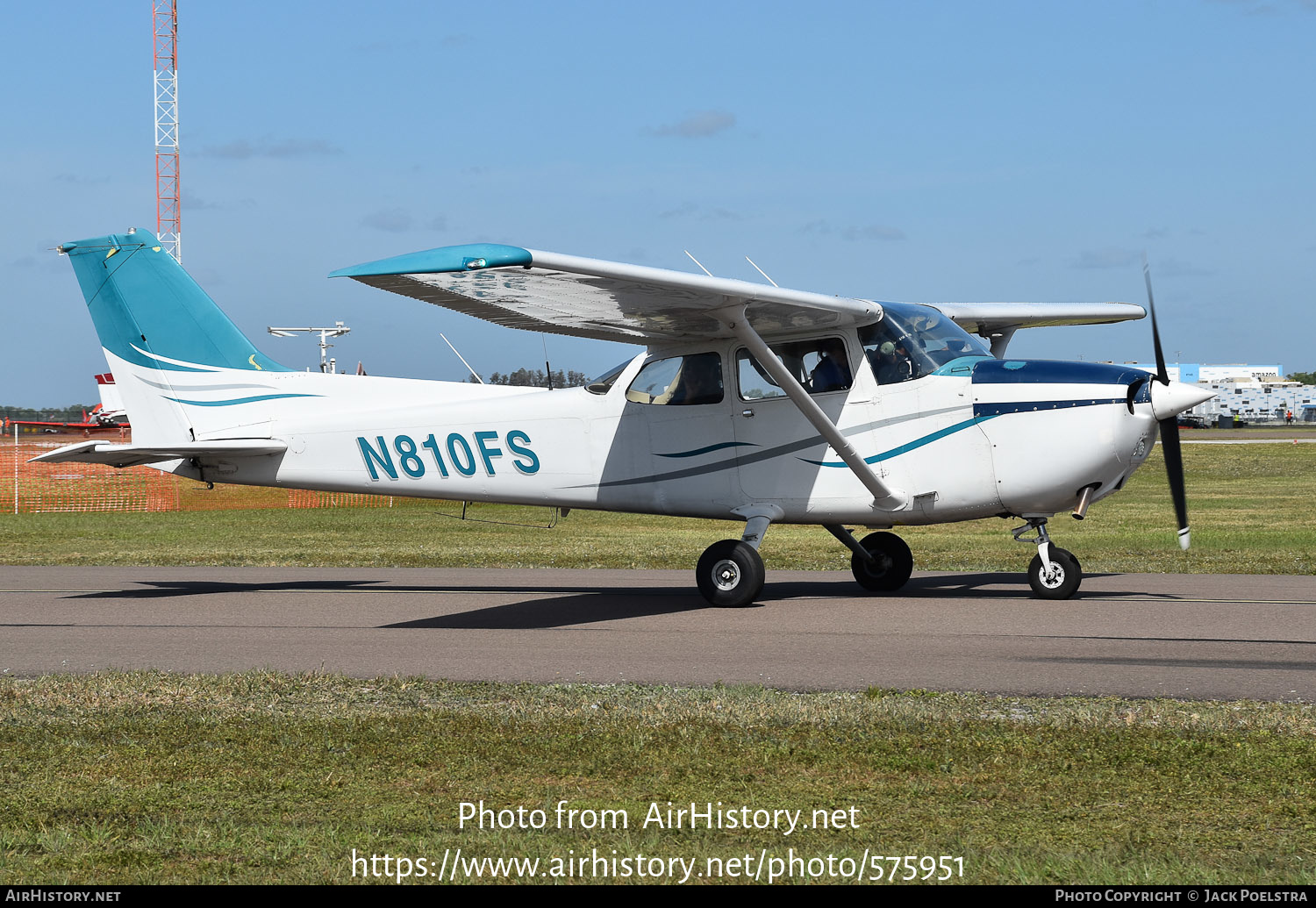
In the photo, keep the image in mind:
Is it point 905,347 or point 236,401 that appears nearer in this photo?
point 905,347

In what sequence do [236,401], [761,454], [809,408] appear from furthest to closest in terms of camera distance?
[236,401]
[761,454]
[809,408]

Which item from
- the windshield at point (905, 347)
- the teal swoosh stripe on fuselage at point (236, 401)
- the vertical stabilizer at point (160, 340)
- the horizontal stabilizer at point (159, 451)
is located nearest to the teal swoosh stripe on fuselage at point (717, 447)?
the windshield at point (905, 347)

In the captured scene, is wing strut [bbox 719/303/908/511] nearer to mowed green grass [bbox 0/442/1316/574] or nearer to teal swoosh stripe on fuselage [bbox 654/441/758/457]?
teal swoosh stripe on fuselage [bbox 654/441/758/457]

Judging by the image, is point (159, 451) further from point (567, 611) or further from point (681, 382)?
point (681, 382)

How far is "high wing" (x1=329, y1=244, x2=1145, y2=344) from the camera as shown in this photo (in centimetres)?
881

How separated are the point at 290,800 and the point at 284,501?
105ft

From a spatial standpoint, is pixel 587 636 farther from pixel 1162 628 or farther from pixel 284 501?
pixel 284 501

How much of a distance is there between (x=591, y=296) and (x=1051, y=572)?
4.88 meters

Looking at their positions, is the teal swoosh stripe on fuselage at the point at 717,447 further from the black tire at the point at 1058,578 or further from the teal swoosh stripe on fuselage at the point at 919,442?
the black tire at the point at 1058,578

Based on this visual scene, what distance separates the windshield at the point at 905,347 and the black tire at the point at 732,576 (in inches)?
79.6

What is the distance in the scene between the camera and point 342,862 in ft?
14.0

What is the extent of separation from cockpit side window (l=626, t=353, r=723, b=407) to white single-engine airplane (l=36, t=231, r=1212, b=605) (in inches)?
0.7

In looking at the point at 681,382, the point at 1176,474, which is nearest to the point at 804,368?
the point at 681,382

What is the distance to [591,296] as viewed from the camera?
34.8ft
